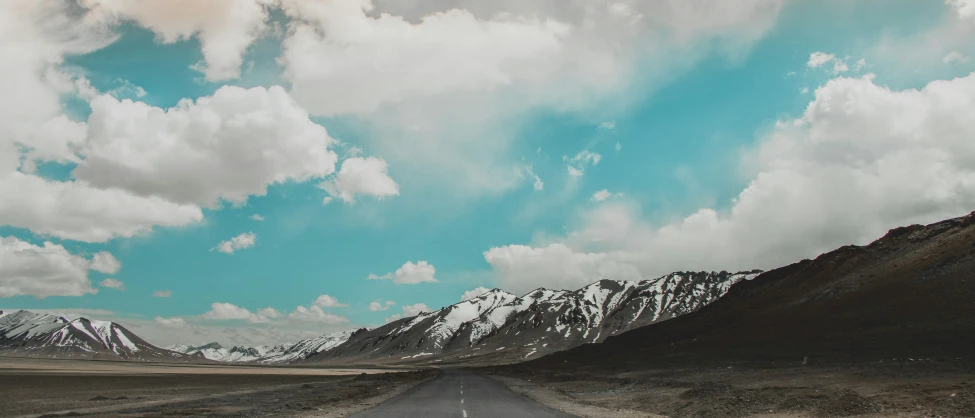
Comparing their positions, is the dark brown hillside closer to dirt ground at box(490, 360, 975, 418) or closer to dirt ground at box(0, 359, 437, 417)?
dirt ground at box(490, 360, 975, 418)

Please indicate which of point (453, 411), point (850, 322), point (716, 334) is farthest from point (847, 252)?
point (453, 411)

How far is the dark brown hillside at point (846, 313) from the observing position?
57844 mm

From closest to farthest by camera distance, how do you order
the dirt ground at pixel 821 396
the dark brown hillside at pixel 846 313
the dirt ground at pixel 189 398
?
the dirt ground at pixel 821 396 < the dirt ground at pixel 189 398 < the dark brown hillside at pixel 846 313

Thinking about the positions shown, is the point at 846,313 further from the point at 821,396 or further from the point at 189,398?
the point at 189,398

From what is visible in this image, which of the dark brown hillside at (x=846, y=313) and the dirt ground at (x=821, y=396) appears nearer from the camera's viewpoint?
the dirt ground at (x=821, y=396)

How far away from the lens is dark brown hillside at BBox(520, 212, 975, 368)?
5784cm

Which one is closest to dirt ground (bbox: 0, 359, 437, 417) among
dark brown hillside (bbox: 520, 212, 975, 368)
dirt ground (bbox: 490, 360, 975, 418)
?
dirt ground (bbox: 490, 360, 975, 418)

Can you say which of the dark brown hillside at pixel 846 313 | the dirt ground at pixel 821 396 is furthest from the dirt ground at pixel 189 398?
the dark brown hillside at pixel 846 313

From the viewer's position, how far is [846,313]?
80.2 meters

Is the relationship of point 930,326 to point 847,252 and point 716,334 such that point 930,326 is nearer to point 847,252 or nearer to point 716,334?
point 716,334

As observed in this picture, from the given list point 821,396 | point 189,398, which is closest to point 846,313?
point 821,396

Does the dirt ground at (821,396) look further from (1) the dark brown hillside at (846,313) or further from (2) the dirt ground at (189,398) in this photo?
(2) the dirt ground at (189,398)

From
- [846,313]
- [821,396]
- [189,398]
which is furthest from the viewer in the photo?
[846,313]

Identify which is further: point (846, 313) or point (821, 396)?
point (846, 313)
